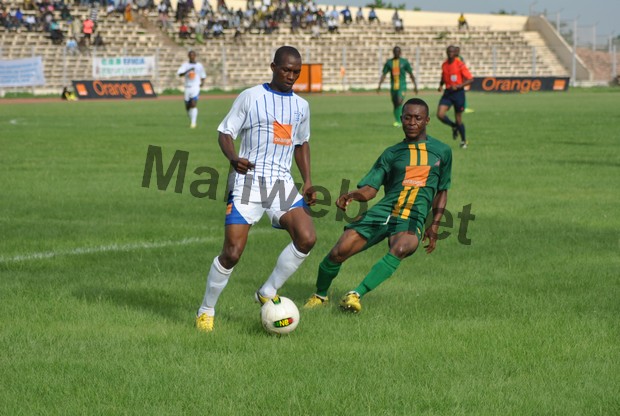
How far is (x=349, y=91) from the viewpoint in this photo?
60969 mm

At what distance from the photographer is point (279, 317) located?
6.45 metres

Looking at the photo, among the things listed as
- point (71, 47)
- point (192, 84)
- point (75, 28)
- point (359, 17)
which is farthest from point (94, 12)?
point (192, 84)

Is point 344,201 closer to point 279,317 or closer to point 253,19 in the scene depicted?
point 279,317

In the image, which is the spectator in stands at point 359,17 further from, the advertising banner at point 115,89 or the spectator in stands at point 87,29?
the advertising banner at point 115,89

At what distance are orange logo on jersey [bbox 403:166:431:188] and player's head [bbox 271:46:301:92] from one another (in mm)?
1219

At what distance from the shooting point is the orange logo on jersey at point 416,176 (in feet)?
25.1

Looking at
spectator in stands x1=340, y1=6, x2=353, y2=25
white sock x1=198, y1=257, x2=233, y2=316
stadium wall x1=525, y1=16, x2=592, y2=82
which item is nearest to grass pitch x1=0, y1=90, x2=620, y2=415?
white sock x1=198, y1=257, x2=233, y2=316

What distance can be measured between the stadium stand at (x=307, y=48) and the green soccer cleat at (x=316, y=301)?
4646cm

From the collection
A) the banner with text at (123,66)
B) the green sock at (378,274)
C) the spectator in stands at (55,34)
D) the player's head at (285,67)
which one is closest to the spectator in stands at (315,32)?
the banner with text at (123,66)

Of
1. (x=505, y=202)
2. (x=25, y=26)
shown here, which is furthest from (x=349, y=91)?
(x=505, y=202)

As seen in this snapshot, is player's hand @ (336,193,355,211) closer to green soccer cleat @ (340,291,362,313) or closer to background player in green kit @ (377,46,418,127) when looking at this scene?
green soccer cleat @ (340,291,362,313)

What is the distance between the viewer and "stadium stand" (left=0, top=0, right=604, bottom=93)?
54.4 meters

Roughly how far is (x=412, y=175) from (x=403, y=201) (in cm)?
20

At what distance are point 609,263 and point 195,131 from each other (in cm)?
1814
